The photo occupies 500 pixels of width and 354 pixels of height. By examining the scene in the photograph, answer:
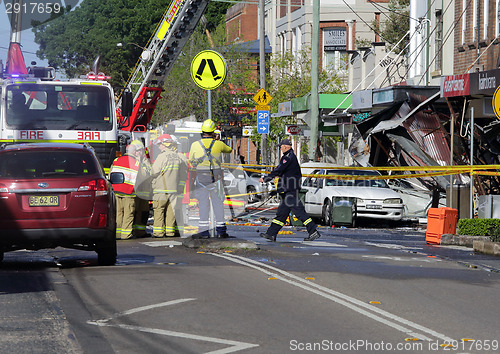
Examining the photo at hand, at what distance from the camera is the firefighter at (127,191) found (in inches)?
704

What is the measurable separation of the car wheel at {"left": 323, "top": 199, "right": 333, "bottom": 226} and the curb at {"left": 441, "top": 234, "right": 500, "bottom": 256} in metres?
7.03

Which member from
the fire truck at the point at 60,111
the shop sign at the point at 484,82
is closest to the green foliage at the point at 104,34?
the shop sign at the point at 484,82

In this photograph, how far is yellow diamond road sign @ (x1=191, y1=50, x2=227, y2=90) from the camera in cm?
1777

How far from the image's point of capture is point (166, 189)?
1814 centimetres

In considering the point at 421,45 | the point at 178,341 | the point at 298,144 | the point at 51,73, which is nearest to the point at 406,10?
the point at 298,144

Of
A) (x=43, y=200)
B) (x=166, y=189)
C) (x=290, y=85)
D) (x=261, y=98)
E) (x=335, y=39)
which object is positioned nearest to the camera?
(x=43, y=200)

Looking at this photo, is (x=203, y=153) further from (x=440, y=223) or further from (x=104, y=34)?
(x=104, y=34)

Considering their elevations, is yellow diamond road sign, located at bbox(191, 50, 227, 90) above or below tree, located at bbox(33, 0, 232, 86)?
below

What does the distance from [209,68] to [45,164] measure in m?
5.81

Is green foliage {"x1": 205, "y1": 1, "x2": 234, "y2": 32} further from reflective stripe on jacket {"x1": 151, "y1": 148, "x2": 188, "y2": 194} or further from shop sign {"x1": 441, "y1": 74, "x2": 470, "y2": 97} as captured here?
reflective stripe on jacket {"x1": 151, "y1": 148, "x2": 188, "y2": 194}

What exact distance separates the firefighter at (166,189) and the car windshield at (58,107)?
1.87 meters

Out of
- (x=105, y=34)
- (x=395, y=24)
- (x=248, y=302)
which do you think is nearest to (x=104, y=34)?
(x=105, y=34)

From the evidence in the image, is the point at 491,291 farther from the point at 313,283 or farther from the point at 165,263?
the point at 165,263

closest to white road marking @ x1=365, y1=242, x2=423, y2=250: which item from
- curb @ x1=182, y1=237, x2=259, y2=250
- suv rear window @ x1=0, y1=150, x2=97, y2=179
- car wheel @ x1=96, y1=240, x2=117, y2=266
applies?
curb @ x1=182, y1=237, x2=259, y2=250
